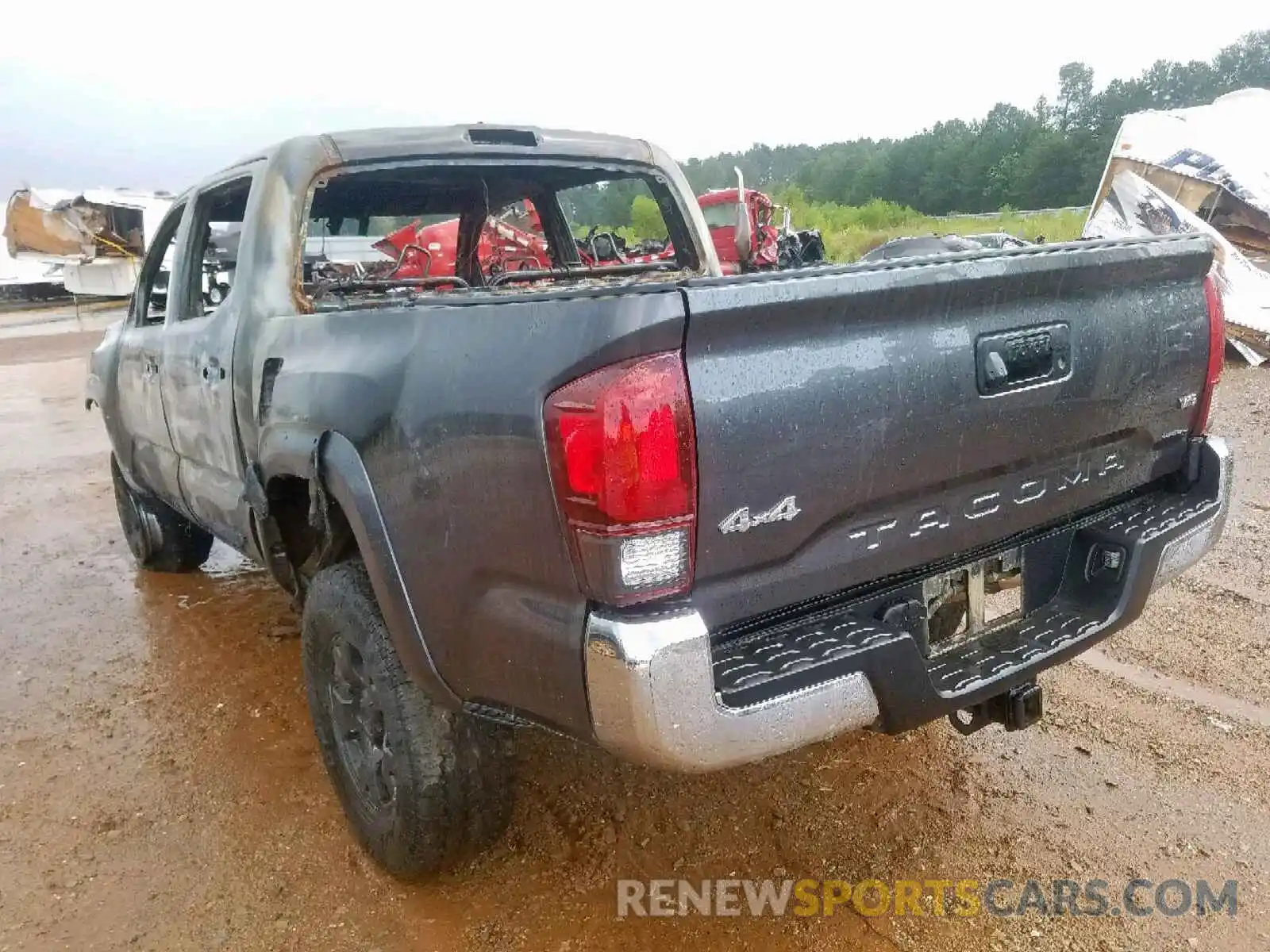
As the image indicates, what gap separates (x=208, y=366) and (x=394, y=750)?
1613mm

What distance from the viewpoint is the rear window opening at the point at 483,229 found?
332cm

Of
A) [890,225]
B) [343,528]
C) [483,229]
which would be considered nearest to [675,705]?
[343,528]

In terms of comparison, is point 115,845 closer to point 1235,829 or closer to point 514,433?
point 514,433

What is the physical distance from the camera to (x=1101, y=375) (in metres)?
2.25

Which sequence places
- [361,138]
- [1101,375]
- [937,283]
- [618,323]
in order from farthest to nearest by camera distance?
1. [361,138]
2. [1101,375]
3. [937,283]
4. [618,323]

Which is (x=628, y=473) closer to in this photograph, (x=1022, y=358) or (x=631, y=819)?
(x=1022, y=358)

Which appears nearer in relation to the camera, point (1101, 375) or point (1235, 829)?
point (1101, 375)

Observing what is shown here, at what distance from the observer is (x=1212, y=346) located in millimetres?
2535

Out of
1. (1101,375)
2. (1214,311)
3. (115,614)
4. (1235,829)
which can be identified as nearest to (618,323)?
(1101,375)

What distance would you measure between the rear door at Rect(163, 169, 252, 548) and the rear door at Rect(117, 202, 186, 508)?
0.17m

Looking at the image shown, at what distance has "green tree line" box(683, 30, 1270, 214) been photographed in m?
54.6

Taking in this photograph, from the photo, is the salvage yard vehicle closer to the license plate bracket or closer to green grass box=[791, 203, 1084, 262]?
green grass box=[791, 203, 1084, 262]

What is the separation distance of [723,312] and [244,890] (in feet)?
6.75

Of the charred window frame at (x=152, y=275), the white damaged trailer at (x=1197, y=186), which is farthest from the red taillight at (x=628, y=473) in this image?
the white damaged trailer at (x=1197, y=186)
